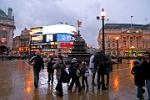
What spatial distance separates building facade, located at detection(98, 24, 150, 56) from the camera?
158 m

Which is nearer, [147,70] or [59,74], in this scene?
[147,70]

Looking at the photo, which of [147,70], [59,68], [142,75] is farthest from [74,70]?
[147,70]

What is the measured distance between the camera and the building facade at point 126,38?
157625mm

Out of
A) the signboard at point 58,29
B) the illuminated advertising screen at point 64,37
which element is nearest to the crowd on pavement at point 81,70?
the illuminated advertising screen at point 64,37

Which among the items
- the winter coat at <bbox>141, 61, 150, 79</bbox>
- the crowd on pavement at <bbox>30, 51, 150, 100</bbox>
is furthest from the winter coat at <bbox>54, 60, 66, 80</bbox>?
the winter coat at <bbox>141, 61, 150, 79</bbox>

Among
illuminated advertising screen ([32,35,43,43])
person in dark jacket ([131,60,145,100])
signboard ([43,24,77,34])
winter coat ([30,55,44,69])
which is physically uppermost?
signboard ([43,24,77,34])

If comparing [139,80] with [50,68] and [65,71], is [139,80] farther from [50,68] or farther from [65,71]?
[50,68]

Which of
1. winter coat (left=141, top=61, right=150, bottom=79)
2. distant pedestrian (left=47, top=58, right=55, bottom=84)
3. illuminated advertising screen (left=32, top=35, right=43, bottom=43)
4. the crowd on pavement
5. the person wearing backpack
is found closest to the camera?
winter coat (left=141, top=61, right=150, bottom=79)

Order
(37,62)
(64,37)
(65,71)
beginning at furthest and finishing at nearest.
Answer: (64,37) < (37,62) < (65,71)

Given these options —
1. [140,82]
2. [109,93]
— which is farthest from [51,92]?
[140,82]

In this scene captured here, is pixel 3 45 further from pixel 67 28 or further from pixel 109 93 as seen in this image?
pixel 109 93

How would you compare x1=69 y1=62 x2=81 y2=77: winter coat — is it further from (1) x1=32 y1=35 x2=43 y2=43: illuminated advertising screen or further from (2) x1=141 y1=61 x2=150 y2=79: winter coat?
(1) x1=32 y1=35 x2=43 y2=43: illuminated advertising screen

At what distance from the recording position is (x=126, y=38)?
161 m

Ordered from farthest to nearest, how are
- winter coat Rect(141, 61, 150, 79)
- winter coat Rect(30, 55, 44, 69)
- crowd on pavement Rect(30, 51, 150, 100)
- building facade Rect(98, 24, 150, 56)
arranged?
building facade Rect(98, 24, 150, 56) < winter coat Rect(30, 55, 44, 69) < crowd on pavement Rect(30, 51, 150, 100) < winter coat Rect(141, 61, 150, 79)
